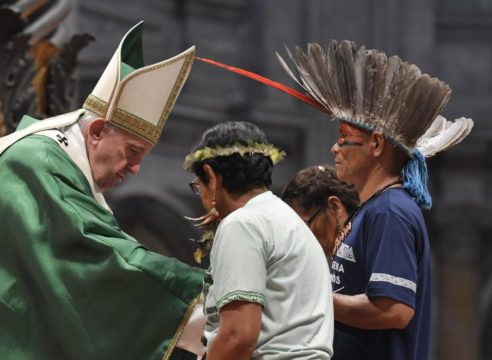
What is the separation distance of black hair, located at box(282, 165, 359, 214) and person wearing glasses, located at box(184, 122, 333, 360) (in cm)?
67

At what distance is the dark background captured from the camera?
38.2 ft

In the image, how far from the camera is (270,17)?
12.1 meters

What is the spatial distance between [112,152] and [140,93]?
23cm

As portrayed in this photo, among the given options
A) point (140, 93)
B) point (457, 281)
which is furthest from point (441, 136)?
point (457, 281)

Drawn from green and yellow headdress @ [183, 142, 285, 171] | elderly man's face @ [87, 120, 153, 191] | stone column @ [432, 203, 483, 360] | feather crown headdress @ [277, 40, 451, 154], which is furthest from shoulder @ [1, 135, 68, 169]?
stone column @ [432, 203, 483, 360]

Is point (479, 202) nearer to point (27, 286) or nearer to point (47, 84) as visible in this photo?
point (47, 84)

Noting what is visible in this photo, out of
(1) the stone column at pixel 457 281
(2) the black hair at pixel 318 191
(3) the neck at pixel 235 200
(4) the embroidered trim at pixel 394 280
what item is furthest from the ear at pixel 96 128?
(1) the stone column at pixel 457 281

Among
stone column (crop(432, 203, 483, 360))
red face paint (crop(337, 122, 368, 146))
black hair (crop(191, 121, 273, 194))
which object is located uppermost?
stone column (crop(432, 203, 483, 360))

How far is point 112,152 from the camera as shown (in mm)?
4527

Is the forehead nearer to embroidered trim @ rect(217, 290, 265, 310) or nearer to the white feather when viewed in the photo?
the white feather

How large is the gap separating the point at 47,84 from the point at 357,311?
113 inches

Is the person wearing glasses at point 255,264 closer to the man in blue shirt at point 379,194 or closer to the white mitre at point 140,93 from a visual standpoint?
the man in blue shirt at point 379,194

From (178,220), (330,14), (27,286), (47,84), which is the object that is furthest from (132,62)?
(330,14)

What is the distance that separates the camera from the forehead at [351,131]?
4219 mm
